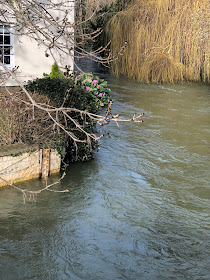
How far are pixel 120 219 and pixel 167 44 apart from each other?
1272cm

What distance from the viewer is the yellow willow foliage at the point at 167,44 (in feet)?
57.1

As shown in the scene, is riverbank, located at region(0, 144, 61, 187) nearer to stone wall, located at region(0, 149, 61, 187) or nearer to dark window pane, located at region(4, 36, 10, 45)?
stone wall, located at region(0, 149, 61, 187)

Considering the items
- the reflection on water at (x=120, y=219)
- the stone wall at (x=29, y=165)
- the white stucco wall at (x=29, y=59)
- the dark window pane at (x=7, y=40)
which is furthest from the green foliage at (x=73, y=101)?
the dark window pane at (x=7, y=40)

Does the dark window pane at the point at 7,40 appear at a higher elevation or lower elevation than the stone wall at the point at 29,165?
higher

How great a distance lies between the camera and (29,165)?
695 centimetres

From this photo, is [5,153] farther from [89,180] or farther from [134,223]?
[134,223]

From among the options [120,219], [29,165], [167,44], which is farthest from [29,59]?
[120,219]

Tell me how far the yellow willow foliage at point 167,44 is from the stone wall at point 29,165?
11116 millimetres

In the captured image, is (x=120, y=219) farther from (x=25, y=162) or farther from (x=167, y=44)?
(x=167, y=44)

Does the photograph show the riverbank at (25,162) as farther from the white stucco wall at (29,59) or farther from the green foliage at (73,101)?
the white stucco wall at (29,59)

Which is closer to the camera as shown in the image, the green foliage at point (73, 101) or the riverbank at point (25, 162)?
the riverbank at point (25, 162)

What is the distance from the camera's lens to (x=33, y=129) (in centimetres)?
709

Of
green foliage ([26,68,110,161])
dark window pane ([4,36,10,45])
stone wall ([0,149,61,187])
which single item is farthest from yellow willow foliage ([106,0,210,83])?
stone wall ([0,149,61,187])

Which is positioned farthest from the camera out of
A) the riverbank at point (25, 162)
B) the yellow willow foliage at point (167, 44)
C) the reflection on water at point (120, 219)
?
the yellow willow foliage at point (167, 44)
